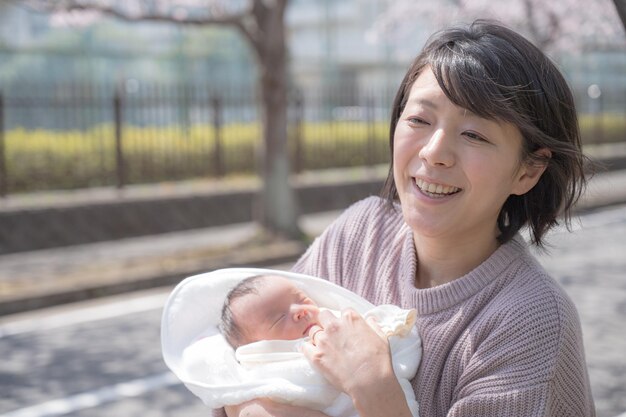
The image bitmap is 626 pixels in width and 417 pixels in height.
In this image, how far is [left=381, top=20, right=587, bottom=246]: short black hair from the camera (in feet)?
5.51

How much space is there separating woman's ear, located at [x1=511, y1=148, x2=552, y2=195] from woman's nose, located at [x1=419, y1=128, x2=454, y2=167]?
0.15 m

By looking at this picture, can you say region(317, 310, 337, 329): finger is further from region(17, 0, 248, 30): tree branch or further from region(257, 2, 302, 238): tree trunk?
region(257, 2, 302, 238): tree trunk

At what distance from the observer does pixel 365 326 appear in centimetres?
168

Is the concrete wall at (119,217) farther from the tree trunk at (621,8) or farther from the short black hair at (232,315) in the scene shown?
the short black hair at (232,315)

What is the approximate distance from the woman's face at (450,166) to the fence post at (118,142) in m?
10.1

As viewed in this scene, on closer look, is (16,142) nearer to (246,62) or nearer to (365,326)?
(365,326)

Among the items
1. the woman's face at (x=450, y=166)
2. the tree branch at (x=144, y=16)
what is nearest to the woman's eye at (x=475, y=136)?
the woman's face at (x=450, y=166)

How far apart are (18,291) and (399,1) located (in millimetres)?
11217

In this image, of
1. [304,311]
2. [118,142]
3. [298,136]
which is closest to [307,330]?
[304,311]

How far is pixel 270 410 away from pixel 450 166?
0.56 metres

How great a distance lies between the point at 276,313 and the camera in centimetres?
201

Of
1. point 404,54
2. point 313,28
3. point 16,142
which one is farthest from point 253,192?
point 313,28

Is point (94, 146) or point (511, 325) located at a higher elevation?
point (511, 325)

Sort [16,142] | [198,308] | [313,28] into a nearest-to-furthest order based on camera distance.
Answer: [198,308] → [16,142] → [313,28]
